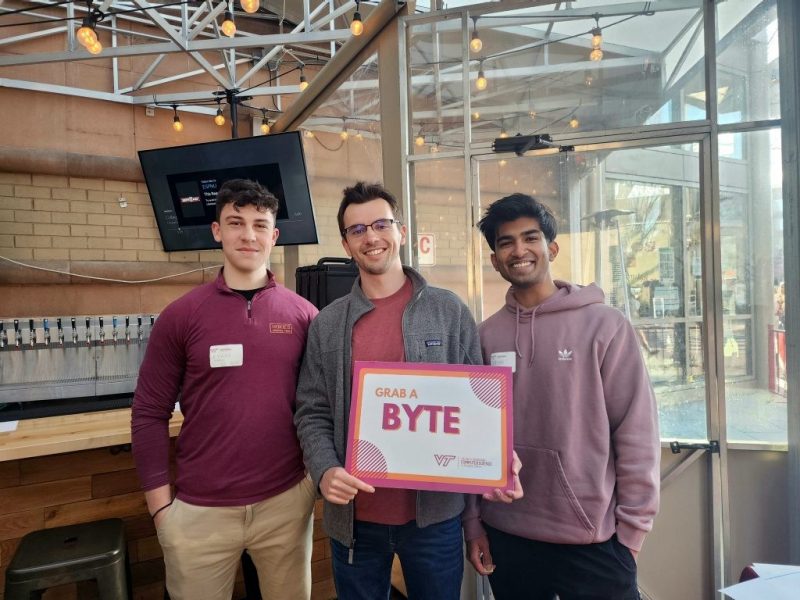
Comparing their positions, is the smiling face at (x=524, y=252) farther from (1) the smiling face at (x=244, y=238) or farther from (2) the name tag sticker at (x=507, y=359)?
(1) the smiling face at (x=244, y=238)

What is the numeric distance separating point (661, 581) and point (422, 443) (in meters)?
1.85

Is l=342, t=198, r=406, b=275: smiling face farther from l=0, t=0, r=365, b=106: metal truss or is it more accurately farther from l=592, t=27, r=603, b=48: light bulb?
l=0, t=0, r=365, b=106: metal truss

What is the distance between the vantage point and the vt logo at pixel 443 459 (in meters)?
1.15

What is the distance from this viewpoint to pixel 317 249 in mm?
4797

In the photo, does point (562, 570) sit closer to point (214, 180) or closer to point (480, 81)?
point (480, 81)

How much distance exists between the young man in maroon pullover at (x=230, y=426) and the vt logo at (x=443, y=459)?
1.73ft

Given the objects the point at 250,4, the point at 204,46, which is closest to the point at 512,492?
the point at 250,4

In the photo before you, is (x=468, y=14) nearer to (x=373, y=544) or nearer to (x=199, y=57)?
(x=373, y=544)

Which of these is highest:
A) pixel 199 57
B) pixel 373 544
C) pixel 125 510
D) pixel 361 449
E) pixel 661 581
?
pixel 199 57

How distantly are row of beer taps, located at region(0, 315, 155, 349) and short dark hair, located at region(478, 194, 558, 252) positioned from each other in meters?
1.91

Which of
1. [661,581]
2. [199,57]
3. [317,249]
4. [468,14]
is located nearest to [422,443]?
[661,581]

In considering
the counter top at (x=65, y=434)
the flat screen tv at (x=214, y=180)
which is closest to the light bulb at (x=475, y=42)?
the flat screen tv at (x=214, y=180)

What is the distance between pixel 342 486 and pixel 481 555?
0.53 m

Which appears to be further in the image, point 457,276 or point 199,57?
point 199,57
